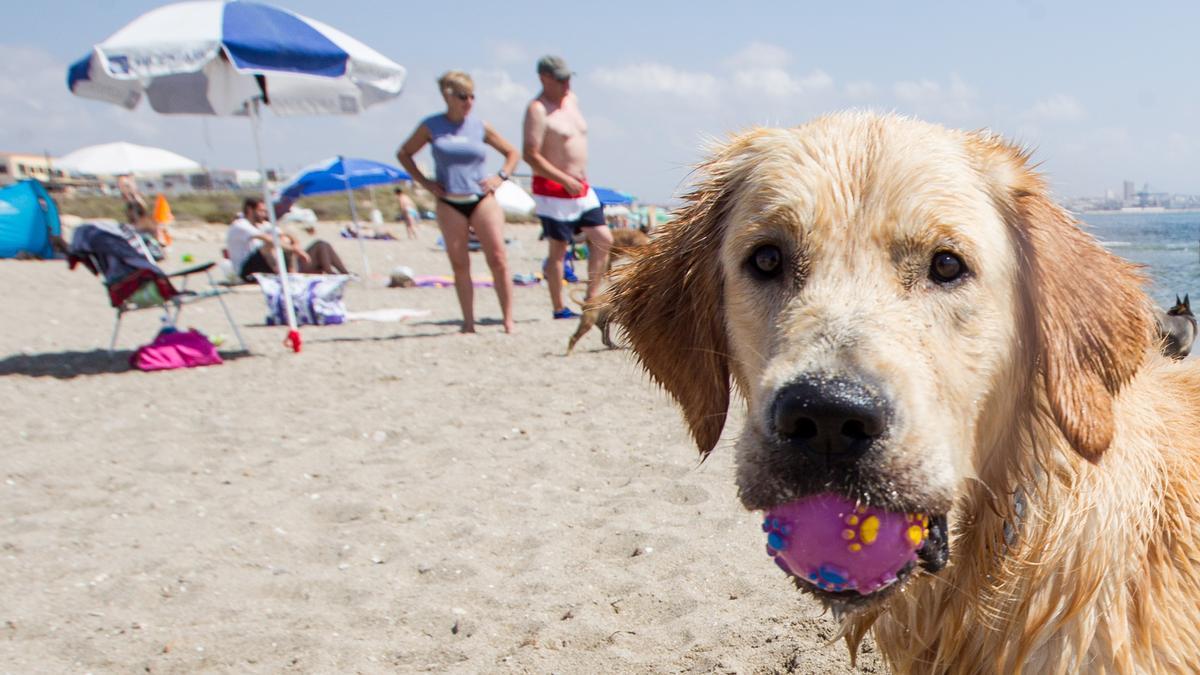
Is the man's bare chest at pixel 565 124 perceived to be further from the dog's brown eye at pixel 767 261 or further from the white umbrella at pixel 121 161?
the white umbrella at pixel 121 161

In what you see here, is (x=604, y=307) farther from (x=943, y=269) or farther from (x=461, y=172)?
(x=461, y=172)

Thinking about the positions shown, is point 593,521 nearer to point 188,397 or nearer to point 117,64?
point 188,397

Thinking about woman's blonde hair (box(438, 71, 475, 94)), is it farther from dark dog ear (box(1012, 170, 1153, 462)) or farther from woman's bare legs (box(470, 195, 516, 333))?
dark dog ear (box(1012, 170, 1153, 462))

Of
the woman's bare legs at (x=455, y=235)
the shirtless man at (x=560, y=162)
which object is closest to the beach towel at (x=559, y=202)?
the shirtless man at (x=560, y=162)

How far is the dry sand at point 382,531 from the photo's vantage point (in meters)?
3.11

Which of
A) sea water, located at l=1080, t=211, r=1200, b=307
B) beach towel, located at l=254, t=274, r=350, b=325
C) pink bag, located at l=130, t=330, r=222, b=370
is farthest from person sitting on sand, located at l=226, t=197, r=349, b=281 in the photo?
sea water, located at l=1080, t=211, r=1200, b=307

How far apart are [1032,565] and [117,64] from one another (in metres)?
8.58

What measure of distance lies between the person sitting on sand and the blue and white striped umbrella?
379 cm

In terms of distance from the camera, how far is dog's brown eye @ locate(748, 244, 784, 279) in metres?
2.18

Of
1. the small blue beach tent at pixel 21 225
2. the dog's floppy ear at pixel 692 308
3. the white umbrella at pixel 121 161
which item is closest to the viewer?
the dog's floppy ear at pixel 692 308

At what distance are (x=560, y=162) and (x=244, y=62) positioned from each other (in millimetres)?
3105

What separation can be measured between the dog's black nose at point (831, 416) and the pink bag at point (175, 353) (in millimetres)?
7794

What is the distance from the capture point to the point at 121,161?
22.0m

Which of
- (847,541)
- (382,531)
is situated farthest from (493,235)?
(847,541)
